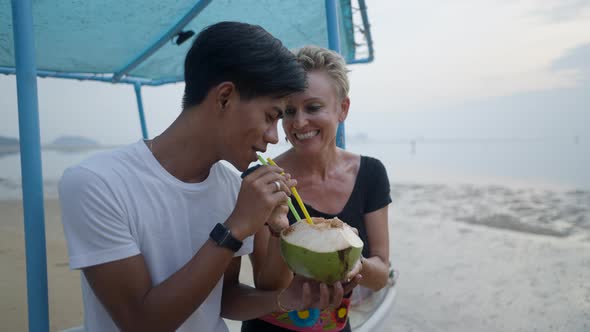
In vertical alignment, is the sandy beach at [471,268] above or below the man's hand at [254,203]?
below

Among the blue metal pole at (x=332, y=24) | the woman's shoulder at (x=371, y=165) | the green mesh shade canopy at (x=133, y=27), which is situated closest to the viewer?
the woman's shoulder at (x=371, y=165)

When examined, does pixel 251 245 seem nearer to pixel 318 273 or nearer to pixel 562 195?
pixel 318 273

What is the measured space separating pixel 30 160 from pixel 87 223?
38cm

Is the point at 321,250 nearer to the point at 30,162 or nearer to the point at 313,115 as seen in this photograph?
the point at 313,115

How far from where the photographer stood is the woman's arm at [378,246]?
4.67 feet

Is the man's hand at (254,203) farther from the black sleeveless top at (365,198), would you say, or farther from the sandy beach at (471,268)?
the sandy beach at (471,268)

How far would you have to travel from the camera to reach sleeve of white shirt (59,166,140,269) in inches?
33.8

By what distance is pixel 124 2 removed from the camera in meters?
2.22

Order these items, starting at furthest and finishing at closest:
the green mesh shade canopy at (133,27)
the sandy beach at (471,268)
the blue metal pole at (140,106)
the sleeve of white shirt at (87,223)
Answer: the blue metal pole at (140,106)
the sandy beach at (471,268)
the green mesh shade canopy at (133,27)
the sleeve of white shirt at (87,223)

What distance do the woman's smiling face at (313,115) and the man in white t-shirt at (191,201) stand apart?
1.21 feet

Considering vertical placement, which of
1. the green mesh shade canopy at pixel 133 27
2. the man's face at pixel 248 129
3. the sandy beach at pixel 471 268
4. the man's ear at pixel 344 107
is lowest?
the sandy beach at pixel 471 268

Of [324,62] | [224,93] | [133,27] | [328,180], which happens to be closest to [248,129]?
[224,93]

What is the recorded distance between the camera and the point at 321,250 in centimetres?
100

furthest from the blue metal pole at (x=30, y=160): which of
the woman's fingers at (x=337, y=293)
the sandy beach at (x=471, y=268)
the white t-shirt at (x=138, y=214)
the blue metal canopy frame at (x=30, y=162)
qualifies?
the sandy beach at (x=471, y=268)
